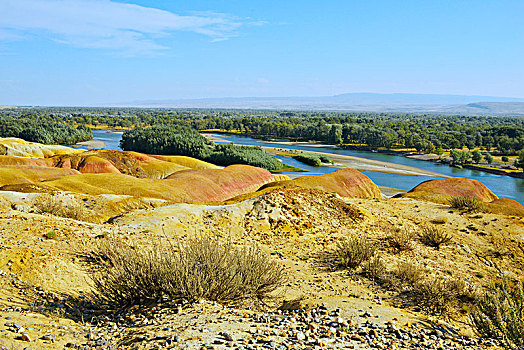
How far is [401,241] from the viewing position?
44.4ft

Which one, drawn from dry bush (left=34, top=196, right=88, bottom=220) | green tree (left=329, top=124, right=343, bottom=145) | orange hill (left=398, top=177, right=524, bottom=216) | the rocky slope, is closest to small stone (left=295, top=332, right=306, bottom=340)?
the rocky slope

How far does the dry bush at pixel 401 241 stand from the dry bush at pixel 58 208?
12032 mm

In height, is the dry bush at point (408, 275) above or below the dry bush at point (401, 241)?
above

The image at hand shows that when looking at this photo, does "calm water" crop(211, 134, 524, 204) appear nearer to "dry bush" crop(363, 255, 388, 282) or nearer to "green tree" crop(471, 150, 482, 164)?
"green tree" crop(471, 150, 482, 164)

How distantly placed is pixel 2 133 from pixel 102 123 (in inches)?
2877

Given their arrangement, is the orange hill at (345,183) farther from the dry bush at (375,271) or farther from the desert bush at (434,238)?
the dry bush at (375,271)

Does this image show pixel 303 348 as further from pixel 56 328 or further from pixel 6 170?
pixel 6 170

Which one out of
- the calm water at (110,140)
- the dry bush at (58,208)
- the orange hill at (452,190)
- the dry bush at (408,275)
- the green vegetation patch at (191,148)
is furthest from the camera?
the calm water at (110,140)

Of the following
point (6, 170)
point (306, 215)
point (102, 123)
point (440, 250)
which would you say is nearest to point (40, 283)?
point (306, 215)

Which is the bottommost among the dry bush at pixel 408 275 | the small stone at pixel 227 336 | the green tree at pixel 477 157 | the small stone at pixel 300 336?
the green tree at pixel 477 157

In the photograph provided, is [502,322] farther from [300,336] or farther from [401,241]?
[401,241]

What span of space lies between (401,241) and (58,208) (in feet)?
43.6

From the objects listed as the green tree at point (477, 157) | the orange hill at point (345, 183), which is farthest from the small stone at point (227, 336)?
the green tree at point (477, 157)

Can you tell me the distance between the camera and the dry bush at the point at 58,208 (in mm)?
15187
